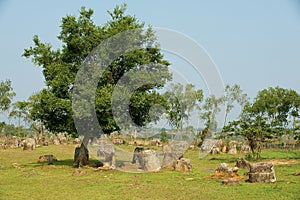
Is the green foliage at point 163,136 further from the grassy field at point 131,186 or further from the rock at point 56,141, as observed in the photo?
the grassy field at point 131,186

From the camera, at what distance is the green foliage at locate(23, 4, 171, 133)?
856 inches

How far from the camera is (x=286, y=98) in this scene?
5241 centimetres

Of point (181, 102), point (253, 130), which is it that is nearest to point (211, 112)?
point (181, 102)

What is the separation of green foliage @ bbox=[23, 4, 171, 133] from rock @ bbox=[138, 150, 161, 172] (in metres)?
2.35

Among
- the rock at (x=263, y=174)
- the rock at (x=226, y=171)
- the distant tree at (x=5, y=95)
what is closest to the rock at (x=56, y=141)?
the distant tree at (x=5, y=95)

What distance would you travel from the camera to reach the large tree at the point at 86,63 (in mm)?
21781

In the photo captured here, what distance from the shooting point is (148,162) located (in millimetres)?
21406

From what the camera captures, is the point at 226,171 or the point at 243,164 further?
the point at 243,164

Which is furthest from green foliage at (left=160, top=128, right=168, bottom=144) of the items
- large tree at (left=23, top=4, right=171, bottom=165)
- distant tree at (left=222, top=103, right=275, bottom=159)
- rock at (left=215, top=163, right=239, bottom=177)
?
rock at (left=215, top=163, right=239, bottom=177)

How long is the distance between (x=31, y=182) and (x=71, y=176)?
7.42 feet

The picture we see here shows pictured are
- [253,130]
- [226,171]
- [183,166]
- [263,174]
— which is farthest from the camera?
[253,130]

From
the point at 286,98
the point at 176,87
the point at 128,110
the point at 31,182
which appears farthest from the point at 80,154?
the point at 286,98

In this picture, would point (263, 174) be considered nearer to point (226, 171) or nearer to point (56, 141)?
point (226, 171)

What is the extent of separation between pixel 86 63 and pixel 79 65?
487 mm
